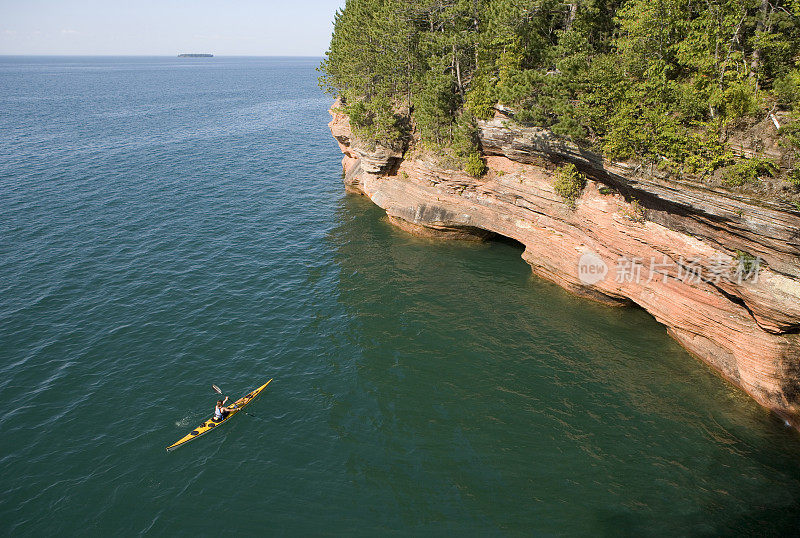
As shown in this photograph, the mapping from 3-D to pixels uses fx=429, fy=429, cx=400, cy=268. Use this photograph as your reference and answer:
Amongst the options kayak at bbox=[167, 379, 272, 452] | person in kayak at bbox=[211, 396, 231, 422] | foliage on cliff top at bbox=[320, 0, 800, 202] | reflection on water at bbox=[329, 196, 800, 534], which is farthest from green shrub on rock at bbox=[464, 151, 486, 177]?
person in kayak at bbox=[211, 396, 231, 422]

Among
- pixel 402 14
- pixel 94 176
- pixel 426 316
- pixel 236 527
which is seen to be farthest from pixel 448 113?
pixel 94 176

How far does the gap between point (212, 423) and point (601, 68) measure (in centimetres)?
3650

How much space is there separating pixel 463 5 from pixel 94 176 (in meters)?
64.1

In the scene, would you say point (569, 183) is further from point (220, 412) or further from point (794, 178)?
point (220, 412)

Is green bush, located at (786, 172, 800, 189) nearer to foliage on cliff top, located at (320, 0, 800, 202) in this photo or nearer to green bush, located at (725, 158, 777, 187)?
green bush, located at (725, 158, 777, 187)

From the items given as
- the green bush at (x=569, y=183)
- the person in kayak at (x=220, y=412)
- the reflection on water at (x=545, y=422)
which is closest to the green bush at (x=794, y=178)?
the green bush at (x=569, y=183)

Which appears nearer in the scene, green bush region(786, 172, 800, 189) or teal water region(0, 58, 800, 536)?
green bush region(786, 172, 800, 189)

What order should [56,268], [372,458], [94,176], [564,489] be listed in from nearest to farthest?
[564,489] < [372,458] < [56,268] < [94,176]

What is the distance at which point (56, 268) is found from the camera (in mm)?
44812

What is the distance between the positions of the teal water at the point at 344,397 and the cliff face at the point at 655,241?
2.54 meters

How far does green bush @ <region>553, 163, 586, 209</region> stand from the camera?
35875 millimetres

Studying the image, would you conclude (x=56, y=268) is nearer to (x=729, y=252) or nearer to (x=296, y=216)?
(x=296, y=216)

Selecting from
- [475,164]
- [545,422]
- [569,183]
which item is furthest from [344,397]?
[475,164]

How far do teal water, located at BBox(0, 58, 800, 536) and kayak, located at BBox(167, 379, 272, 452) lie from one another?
0.59m
